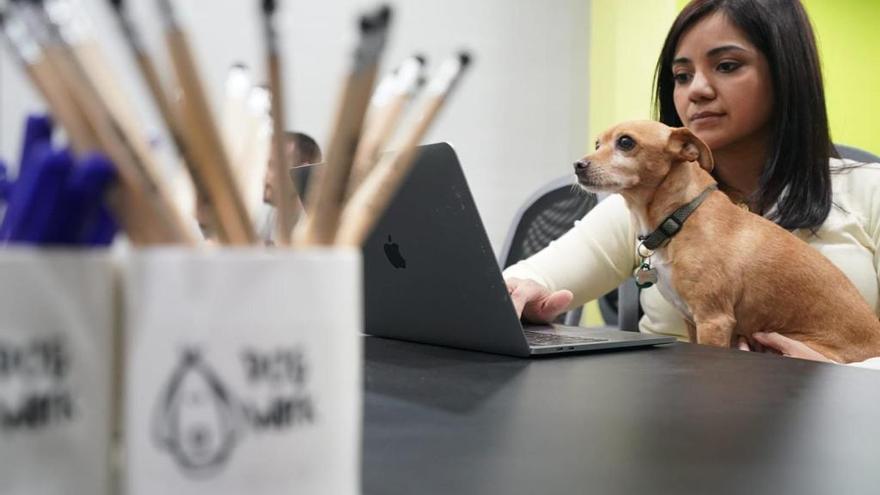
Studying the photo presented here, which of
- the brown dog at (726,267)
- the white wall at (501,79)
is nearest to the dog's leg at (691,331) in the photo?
the brown dog at (726,267)

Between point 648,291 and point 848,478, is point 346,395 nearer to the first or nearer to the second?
point 848,478

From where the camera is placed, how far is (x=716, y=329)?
131 centimetres

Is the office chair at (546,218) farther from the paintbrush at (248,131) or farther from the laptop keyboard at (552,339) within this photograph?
the paintbrush at (248,131)

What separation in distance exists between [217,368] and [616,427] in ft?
0.92

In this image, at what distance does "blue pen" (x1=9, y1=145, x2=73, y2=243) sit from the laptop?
1.30 feet

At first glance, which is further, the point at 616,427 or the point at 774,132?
the point at 774,132

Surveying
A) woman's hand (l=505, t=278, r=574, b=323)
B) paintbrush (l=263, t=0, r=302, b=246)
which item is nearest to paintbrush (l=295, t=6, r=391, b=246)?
paintbrush (l=263, t=0, r=302, b=246)

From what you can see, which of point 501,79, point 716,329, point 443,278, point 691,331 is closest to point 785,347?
point 716,329

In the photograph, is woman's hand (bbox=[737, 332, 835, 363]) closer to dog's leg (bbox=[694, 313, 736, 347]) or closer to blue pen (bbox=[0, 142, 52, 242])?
dog's leg (bbox=[694, 313, 736, 347])

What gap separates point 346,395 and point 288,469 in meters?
0.03

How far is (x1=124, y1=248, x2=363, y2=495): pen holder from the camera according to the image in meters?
0.20

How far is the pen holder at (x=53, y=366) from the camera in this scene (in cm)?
20

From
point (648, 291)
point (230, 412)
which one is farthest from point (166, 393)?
point (648, 291)

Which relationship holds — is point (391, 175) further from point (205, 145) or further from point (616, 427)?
point (616, 427)
